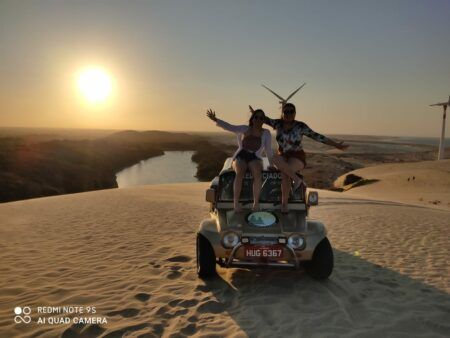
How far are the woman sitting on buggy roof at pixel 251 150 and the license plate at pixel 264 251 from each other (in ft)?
2.63

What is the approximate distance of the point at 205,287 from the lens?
6195 mm

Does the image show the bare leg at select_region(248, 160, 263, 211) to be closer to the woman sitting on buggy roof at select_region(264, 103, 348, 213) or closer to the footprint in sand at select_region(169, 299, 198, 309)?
the woman sitting on buggy roof at select_region(264, 103, 348, 213)

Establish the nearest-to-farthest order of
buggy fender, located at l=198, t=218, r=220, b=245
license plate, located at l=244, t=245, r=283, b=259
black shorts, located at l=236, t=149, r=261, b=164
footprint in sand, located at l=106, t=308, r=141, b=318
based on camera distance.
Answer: footprint in sand, located at l=106, t=308, r=141, b=318, license plate, located at l=244, t=245, r=283, b=259, buggy fender, located at l=198, t=218, r=220, b=245, black shorts, located at l=236, t=149, r=261, b=164

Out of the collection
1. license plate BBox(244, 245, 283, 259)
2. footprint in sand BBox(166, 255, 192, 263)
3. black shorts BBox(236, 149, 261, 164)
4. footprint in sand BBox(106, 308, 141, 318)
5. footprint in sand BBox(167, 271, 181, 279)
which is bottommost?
footprint in sand BBox(166, 255, 192, 263)

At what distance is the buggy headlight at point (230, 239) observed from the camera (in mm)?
5852

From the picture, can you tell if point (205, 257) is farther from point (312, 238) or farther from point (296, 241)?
point (312, 238)

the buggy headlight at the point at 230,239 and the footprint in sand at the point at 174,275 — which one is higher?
the buggy headlight at the point at 230,239

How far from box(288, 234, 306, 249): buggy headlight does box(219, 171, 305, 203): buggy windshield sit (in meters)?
0.89

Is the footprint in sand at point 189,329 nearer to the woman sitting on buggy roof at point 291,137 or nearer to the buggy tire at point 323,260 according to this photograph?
the buggy tire at point 323,260

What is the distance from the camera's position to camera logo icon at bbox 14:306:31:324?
4.98 metres

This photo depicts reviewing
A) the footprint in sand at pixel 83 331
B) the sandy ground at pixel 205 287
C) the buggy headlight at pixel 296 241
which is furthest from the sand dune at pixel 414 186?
the footprint in sand at pixel 83 331

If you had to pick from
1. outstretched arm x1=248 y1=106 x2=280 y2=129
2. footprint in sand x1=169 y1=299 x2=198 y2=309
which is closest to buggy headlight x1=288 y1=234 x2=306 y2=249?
footprint in sand x1=169 y1=299 x2=198 y2=309

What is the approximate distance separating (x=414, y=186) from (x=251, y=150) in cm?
2978

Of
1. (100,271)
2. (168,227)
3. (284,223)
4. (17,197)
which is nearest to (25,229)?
(168,227)
